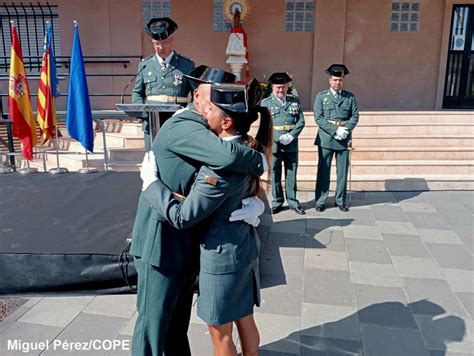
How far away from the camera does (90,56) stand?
29.4 feet

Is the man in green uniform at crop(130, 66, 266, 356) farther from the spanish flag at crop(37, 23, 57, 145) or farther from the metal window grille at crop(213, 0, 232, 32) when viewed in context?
the metal window grille at crop(213, 0, 232, 32)

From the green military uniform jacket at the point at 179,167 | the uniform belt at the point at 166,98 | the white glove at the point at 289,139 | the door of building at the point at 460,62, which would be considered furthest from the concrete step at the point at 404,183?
the green military uniform jacket at the point at 179,167

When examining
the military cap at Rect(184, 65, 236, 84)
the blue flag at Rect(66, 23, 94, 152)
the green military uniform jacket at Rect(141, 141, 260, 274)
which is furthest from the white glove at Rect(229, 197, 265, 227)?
the blue flag at Rect(66, 23, 94, 152)

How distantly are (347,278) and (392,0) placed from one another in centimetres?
736

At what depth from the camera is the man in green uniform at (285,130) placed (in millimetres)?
5008

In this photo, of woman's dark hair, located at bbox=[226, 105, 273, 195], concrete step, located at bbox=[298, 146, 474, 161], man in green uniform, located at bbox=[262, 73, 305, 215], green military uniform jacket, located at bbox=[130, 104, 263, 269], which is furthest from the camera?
concrete step, located at bbox=[298, 146, 474, 161]

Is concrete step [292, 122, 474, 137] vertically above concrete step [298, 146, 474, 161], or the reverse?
concrete step [292, 122, 474, 137]

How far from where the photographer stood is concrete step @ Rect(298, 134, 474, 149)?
696 cm

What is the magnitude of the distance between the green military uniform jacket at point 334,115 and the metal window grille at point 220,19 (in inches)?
178

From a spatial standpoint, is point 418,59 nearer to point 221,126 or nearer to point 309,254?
point 309,254

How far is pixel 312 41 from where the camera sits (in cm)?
898

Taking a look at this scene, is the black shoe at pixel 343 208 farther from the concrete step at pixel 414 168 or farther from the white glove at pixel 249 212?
the white glove at pixel 249 212

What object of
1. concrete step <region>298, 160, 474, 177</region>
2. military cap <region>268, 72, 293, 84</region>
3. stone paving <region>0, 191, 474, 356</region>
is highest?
military cap <region>268, 72, 293, 84</region>

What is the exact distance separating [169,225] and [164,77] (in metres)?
2.32
